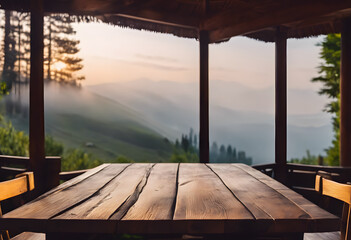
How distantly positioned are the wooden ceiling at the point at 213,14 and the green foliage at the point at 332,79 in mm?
3943

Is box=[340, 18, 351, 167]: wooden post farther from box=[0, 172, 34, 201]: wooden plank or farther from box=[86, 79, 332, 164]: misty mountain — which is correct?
box=[86, 79, 332, 164]: misty mountain

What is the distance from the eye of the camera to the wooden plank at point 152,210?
98 cm

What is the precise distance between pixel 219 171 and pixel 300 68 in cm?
1218

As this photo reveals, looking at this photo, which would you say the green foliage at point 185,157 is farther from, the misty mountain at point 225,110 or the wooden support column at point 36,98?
the wooden support column at point 36,98

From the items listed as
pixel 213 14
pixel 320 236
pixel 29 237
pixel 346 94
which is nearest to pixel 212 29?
pixel 213 14

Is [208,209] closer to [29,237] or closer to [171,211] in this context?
[171,211]

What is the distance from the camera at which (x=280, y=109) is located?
11.7ft

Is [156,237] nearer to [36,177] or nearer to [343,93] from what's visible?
[36,177]

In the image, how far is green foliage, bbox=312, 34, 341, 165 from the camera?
7219 millimetres

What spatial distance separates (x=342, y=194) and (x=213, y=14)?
9.56ft

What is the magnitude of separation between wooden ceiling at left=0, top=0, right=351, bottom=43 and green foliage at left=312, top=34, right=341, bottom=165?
12.9 feet

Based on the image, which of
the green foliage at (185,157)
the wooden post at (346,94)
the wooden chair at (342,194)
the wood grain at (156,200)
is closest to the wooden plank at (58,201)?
the wood grain at (156,200)

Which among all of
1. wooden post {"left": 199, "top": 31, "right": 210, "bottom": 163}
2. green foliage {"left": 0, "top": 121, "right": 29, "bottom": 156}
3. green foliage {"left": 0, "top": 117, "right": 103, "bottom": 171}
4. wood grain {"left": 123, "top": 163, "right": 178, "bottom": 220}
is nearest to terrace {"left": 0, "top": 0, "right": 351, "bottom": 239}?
wooden post {"left": 199, "top": 31, "right": 210, "bottom": 163}

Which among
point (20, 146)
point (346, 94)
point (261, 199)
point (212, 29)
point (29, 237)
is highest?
point (212, 29)
